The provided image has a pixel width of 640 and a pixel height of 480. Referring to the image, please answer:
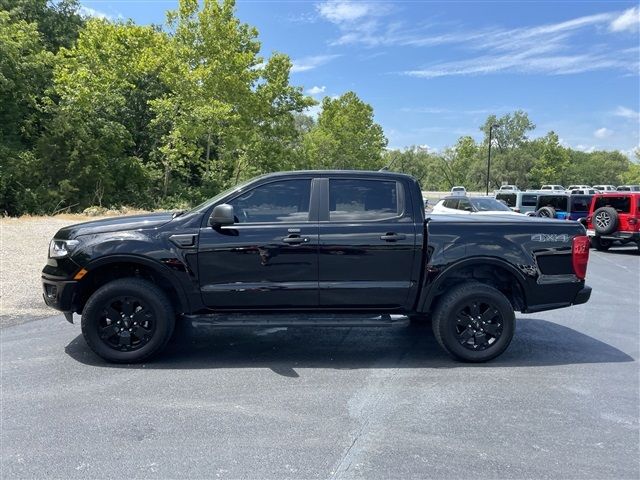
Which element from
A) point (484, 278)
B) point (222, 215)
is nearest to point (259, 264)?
point (222, 215)

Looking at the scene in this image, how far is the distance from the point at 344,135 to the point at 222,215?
40542 millimetres

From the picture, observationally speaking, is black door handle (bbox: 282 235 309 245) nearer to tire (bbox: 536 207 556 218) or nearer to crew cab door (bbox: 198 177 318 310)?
crew cab door (bbox: 198 177 318 310)

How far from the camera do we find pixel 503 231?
16.4ft

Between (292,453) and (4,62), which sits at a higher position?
(4,62)

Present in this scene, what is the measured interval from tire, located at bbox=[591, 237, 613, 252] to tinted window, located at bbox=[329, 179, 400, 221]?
13.0 meters

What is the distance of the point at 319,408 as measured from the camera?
3.96 metres

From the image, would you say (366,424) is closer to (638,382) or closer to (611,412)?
(611,412)

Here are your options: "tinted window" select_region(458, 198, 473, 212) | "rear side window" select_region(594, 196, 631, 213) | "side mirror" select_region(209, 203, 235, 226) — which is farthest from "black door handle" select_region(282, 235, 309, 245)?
"rear side window" select_region(594, 196, 631, 213)

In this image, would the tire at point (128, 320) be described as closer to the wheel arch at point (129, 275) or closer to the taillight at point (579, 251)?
the wheel arch at point (129, 275)

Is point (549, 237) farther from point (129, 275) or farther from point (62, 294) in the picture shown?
point (62, 294)

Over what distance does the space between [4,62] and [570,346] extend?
23.7 metres

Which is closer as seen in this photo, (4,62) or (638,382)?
(638,382)

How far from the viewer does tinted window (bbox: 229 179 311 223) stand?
4965 millimetres

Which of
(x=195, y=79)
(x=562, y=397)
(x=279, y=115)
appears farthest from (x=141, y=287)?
(x=279, y=115)
